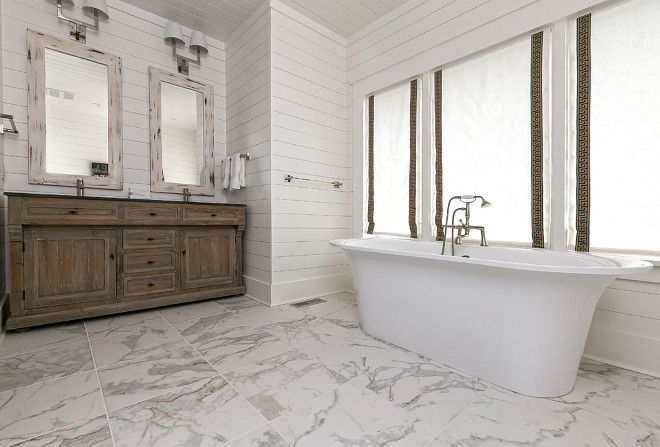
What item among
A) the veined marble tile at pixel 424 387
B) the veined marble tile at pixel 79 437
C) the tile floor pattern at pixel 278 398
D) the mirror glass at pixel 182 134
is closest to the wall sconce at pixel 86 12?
the mirror glass at pixel 182 134

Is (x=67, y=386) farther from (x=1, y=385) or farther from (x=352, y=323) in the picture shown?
(x=352, y=323)

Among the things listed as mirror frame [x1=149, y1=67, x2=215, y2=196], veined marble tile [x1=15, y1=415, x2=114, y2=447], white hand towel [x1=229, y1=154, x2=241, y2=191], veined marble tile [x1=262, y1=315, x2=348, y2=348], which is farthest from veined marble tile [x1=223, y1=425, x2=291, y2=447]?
mirror frame [x1=149, y1=67, x2=215, y2=196]

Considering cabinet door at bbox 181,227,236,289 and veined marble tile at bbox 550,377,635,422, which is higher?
cabinet door at bbox 181,227,236,289

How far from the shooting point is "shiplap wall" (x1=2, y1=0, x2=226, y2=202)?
2.34 metres

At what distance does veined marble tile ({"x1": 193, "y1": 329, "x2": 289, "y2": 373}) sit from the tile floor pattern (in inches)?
0.4

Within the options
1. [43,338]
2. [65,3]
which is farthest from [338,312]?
[65,3]

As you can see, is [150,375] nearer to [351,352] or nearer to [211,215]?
[351,352]

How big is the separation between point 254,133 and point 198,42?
1.04 meters

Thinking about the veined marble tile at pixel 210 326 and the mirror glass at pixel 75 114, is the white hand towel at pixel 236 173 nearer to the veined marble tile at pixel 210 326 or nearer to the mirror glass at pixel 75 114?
the mirror glass at pixel 75 114

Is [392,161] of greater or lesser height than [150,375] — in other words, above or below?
above

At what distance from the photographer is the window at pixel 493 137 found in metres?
2.10

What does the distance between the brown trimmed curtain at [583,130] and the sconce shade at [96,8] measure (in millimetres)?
3386

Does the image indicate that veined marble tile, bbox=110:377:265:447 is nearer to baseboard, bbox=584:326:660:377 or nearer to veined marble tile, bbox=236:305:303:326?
veined marble tile, bbox=236:305:303:326

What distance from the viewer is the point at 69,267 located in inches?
86.0
